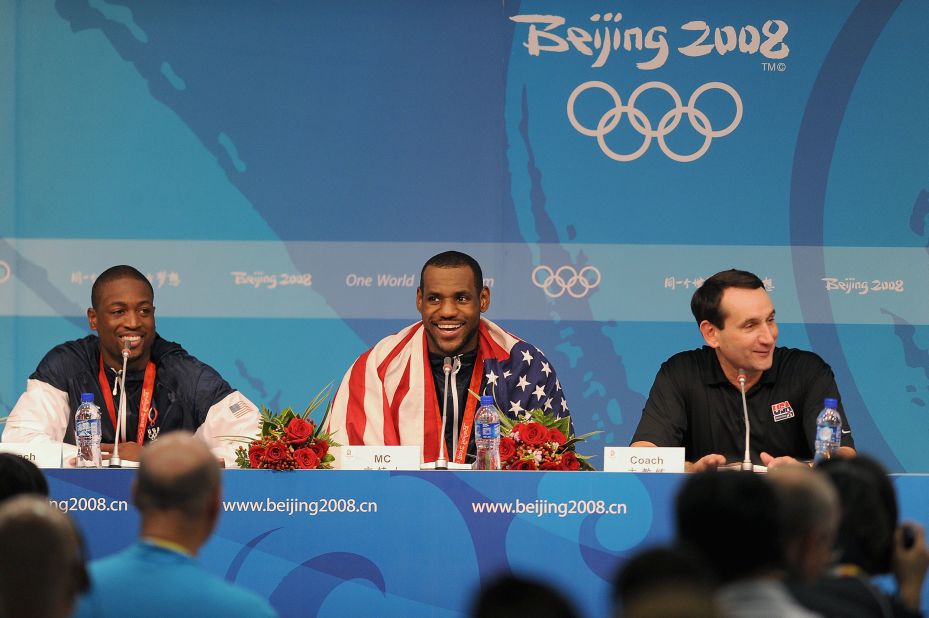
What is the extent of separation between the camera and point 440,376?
519 centimetres

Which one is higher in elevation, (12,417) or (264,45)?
(264,45)

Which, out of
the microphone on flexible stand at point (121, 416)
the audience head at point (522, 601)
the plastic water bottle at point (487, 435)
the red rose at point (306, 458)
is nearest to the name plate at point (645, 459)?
the plastic water bottle at point (487, 435)

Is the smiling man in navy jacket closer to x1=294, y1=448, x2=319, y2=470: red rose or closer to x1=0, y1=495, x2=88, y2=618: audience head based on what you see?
x1=294, y1=448, x2=319, y2=470: red rose

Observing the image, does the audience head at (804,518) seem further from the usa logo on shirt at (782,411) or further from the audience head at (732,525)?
the usa logo on shirt at (782,411)

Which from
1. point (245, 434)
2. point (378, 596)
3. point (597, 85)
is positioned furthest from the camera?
point (597, 85)

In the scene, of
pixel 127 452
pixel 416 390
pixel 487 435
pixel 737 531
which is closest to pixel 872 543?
pixel 737 531

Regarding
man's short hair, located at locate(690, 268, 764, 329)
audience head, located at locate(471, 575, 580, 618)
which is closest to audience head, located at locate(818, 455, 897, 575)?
audience head, located at locate(471, 575, 580, 618)

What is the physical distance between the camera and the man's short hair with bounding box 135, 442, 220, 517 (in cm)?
237

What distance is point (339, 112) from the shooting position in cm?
665

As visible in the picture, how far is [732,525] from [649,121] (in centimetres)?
471

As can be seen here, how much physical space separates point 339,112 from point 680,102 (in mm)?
1767

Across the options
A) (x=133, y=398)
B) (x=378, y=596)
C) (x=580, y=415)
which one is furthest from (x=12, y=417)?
(x=580, y=415)

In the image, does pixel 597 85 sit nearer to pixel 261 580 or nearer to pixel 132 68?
pixel 132 68

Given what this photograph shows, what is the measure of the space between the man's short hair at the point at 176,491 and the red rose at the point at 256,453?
1.79 m
